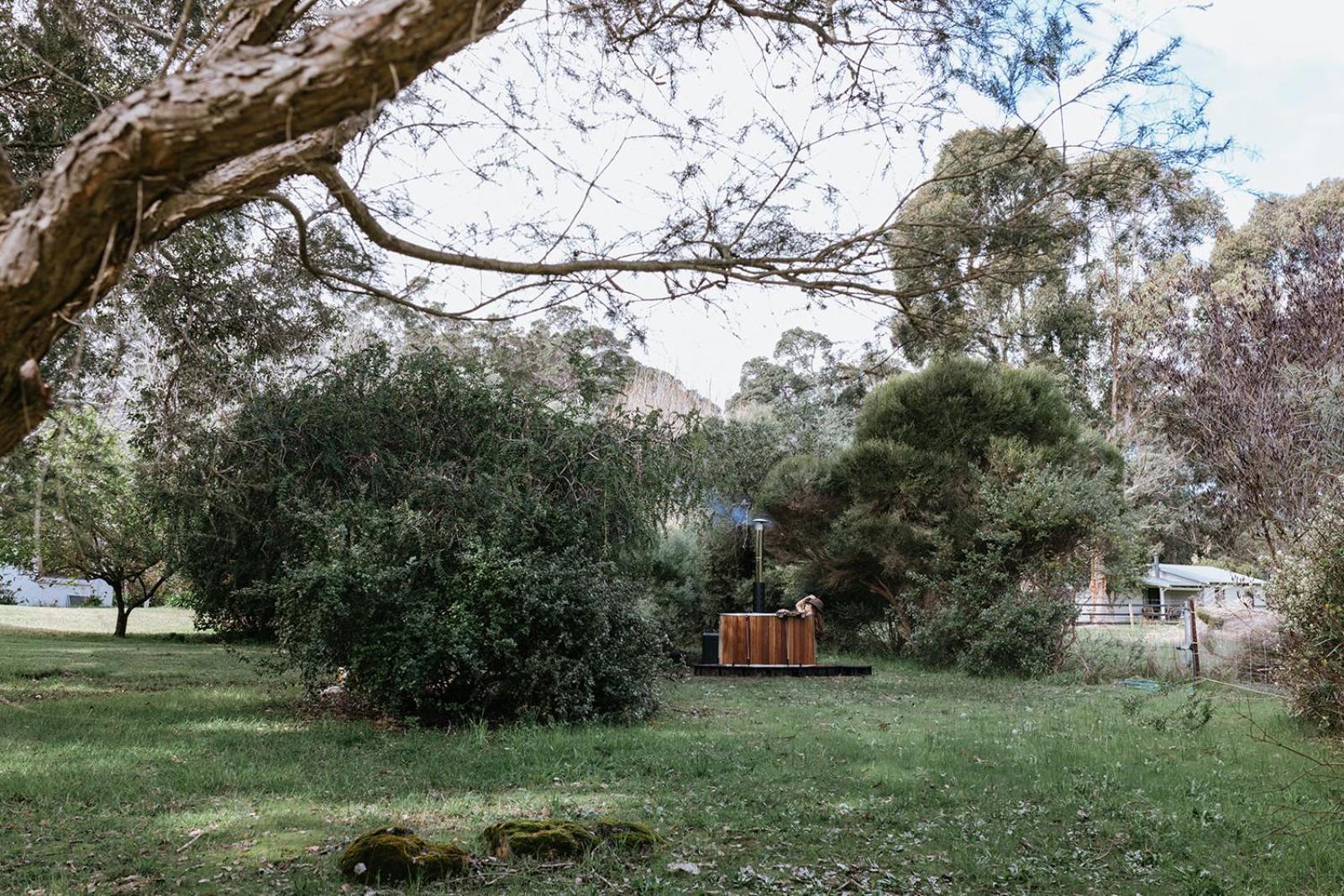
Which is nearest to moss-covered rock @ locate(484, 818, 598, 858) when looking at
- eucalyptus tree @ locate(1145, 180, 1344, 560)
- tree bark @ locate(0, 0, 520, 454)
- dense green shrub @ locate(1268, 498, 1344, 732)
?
tree bark @ locate(0, 0, 520, 454)

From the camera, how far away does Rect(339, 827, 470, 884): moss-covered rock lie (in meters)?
4.41

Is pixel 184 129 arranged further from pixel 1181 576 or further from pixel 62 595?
pixel 62 595

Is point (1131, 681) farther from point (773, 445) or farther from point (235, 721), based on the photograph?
point (235, 721)

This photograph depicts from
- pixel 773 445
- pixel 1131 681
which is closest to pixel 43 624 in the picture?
pixel 773 445

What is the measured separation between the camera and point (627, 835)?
4996 millimetres

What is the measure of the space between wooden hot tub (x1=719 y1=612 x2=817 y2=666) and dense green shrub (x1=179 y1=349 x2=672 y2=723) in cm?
485

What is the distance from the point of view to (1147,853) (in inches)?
203

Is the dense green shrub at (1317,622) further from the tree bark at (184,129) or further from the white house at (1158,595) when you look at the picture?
the white house at (1158,595)

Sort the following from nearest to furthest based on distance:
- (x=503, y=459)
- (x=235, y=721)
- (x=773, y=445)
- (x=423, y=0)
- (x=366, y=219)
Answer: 1. (x=423, y=0)
2. (x=366, y=219)
3. (x=235, y=721)
4. (x=503, y=459)
5. (x=773, y=445)

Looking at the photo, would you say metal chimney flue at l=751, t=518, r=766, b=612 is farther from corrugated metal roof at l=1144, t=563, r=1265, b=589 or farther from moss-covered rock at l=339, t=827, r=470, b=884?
corrugated metal roof at l=1144, t=563, r=1265, b=589

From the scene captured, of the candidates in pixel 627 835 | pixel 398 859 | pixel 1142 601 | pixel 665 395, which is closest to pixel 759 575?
pixel 665 395

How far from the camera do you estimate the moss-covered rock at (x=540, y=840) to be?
4793 mm

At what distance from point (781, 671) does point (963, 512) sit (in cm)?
438

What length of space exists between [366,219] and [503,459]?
680 cm
